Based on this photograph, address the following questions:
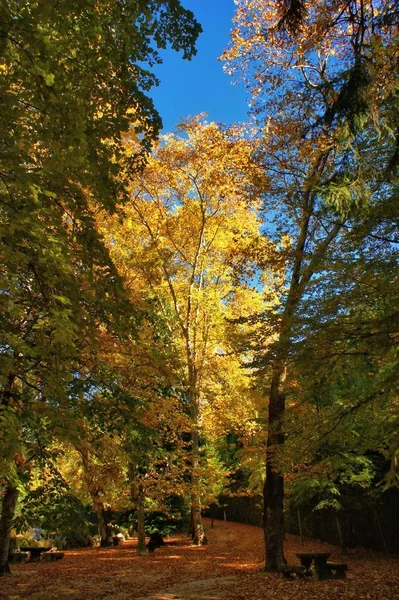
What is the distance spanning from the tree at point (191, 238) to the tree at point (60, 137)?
8474 millimetres

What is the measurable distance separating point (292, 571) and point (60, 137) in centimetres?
869

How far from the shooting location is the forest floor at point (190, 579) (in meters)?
7.21

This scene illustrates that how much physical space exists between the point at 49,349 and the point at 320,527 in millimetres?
17678

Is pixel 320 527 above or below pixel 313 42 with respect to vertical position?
below

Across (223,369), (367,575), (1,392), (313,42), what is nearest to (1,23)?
(1,392)

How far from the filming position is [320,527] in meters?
17.9

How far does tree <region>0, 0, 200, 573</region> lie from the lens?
312 centimetres

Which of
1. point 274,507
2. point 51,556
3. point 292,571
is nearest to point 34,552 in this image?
point 51,556

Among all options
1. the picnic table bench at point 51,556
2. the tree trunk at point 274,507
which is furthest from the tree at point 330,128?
the picnic table bench at point 51,556

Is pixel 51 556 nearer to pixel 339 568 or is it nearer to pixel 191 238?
pixel 339 568

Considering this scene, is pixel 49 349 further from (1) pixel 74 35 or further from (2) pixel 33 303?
Answer: (1) pixel 74 35

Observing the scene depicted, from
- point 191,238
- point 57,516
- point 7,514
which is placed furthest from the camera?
point 191,238

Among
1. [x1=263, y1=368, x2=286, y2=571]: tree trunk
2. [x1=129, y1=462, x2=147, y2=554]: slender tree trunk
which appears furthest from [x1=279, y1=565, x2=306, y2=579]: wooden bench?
[x1=129, y1=462, x2=147, y2=554]: slender tree trunk

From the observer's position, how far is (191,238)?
16781mm
